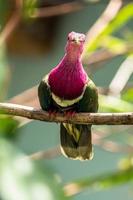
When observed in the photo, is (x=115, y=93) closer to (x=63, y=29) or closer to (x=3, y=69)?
(x=3, y=69)

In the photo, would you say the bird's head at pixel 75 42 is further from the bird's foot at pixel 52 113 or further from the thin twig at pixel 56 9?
the thin twig at pixel 56 9

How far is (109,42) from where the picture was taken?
66.2 inches

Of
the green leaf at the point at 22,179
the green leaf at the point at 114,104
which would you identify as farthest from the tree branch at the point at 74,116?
the green leaf at the point at 114,104

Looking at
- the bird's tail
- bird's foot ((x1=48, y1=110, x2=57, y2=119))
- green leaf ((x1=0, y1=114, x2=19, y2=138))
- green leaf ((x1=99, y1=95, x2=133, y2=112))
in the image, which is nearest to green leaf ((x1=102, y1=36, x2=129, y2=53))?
green leaf ((x1=99, y1=95, x2=133, y2=112))

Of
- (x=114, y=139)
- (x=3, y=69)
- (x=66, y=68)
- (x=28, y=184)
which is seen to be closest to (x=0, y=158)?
(x=28, y=184)

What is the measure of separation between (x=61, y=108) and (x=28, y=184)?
0.36m

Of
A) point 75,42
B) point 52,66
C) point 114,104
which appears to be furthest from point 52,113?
point 52,66

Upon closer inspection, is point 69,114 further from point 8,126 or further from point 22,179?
point 8,126

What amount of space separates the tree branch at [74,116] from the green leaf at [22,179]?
1.08 feet

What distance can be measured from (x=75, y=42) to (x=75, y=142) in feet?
1.05

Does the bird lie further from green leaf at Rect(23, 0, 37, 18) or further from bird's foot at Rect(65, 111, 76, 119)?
green leaf at Rect(23, 0, 37, 18)

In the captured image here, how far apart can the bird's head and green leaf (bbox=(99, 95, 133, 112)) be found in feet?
1.86

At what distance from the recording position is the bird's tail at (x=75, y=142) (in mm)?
1143

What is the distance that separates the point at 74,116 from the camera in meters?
0.99
